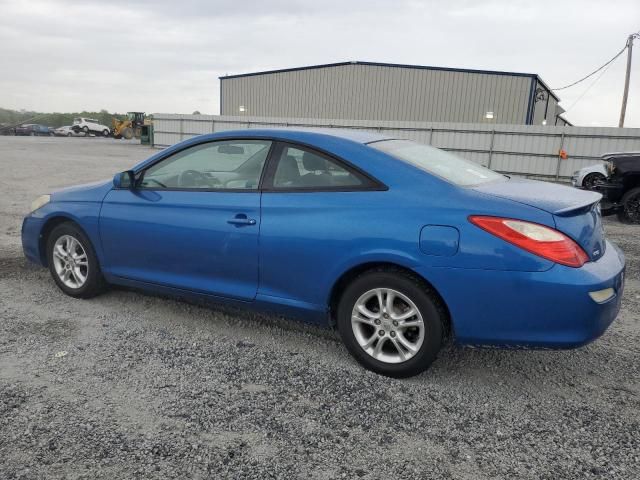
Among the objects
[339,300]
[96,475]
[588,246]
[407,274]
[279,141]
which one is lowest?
[96,475]

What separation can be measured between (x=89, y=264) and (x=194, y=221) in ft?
4.09

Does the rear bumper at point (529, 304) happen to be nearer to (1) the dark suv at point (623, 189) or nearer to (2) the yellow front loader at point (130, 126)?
(1) the dark suv at point (623, 189)

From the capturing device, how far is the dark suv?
30.9 feet

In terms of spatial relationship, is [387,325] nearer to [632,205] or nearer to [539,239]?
[539,239]

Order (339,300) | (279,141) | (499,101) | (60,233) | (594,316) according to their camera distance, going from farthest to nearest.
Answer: (499,101), (60,233), (279,141), (339,300), (594,316)

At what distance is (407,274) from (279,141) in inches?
50.3

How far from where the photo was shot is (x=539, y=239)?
2.73 meters

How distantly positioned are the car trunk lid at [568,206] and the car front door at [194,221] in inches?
58.9

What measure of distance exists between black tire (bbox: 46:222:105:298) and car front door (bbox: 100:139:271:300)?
0.52 feet

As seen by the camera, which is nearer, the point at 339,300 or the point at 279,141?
the point at 339,300

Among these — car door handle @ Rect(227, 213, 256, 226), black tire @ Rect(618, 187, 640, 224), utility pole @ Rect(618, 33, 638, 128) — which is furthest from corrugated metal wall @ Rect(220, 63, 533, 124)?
car door handle @ Rect(227, 213, 256, 226)

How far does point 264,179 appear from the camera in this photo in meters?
3.52

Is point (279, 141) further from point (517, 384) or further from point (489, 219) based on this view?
point (517, 384)

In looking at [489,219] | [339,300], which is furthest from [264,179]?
[489,219]
